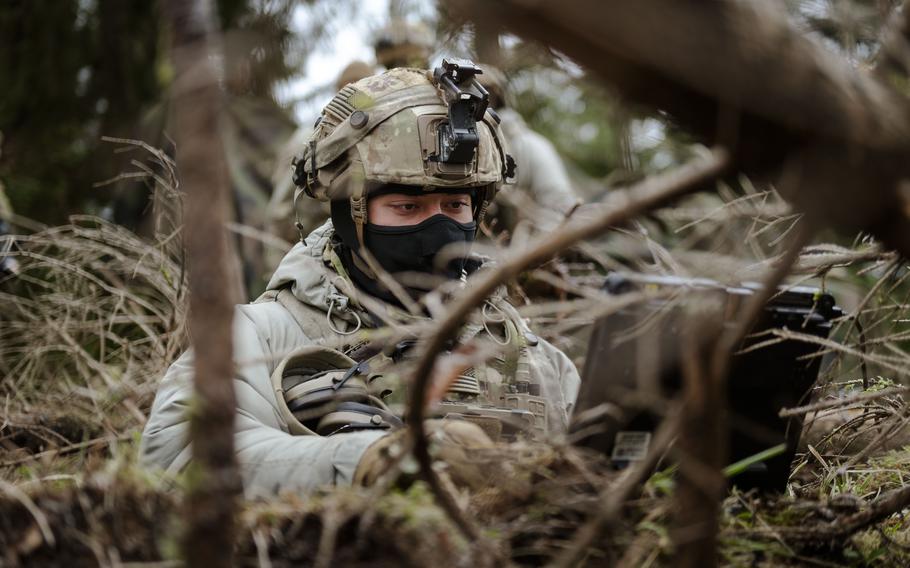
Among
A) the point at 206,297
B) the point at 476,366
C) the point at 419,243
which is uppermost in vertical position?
the point at 206,297

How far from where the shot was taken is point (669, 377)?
2281 mm

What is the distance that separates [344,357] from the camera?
130 inches

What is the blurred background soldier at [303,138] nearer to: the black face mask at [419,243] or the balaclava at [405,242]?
the balaclava at [405,242]

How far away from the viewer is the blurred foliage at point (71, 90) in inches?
283

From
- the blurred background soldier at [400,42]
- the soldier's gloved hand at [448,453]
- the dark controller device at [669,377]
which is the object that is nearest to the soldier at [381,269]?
the soldier's gloved hand at [448,453]

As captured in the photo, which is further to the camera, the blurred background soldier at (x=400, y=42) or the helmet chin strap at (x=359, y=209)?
the blurred background soldier at (x=400, y=42)

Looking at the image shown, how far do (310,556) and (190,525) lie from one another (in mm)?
348

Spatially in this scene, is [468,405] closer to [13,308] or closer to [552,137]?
[13,308]

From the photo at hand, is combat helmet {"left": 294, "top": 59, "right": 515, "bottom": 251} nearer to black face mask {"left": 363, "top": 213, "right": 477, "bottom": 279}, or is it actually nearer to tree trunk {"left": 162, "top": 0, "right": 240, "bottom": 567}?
black face mask {"left": 363, "top": 213, "right": 477, "bottom": 279}

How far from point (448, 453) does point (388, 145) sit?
156 centimetres

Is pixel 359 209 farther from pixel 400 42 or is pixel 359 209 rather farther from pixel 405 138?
pixel 400 42

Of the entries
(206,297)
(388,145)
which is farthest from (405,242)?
(206,297)

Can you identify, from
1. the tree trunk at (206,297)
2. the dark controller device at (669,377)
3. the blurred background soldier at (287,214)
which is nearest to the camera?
the tree trunk at (206,297)

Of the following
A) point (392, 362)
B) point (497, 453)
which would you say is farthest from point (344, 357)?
point (497, 453)
